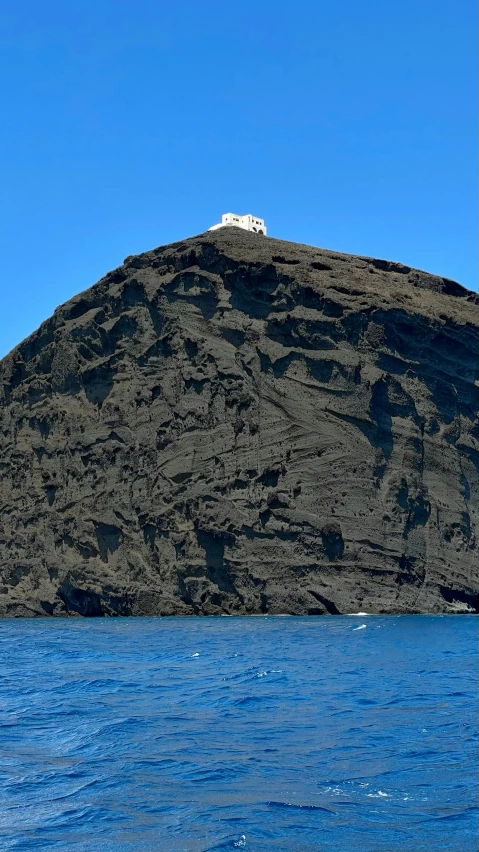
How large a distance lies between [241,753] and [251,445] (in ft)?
135

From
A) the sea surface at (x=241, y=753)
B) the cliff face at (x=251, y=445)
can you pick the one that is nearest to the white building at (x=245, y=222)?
the cliff face at (x=251, y=445)

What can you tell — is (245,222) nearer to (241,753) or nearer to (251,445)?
(251,445)

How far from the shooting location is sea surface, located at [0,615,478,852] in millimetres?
10891

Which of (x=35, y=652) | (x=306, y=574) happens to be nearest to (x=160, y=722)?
(x=35, y=652)

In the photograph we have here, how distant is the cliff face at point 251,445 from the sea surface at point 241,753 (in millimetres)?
24688

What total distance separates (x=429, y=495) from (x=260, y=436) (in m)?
10.2

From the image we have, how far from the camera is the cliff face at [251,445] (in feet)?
178

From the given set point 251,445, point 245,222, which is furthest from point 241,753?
point 245,222

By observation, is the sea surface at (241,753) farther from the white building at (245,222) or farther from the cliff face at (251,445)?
the white building at (245,222)

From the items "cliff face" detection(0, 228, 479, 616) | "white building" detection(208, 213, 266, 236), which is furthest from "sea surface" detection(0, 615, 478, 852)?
"white building" detection(208, 213, 266, 236)

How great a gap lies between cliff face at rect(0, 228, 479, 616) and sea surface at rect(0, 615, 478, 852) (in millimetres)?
24688

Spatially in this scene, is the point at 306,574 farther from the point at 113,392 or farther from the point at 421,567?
the point at 113,392

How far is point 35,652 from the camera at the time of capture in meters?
32.8

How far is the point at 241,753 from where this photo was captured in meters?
14.7
